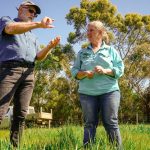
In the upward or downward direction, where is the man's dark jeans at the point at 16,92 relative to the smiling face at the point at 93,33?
downward

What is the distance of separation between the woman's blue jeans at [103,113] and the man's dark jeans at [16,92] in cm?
66

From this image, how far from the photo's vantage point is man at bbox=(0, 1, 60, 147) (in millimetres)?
4555

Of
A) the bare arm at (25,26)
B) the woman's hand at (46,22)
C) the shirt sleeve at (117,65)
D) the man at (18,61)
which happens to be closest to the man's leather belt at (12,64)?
the man at (18,61)

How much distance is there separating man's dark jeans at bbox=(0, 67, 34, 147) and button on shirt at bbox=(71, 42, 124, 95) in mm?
559

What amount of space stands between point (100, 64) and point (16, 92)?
3.35ft

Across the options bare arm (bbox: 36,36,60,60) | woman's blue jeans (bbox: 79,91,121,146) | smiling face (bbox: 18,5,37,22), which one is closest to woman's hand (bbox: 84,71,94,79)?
woman's blue jeans (bbox: 79,91,121,146)

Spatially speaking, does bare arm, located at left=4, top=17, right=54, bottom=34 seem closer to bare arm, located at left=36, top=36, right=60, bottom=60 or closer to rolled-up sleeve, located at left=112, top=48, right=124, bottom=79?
bare arm, located at left=36, top=36, right=60, bottom=60

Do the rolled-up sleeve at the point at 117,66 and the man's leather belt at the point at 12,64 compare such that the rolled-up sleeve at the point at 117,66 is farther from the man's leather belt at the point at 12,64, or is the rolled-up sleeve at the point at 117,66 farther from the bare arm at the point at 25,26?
the man's leather belt at the point at 12,64

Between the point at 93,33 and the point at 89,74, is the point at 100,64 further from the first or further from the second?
the point at 93,33

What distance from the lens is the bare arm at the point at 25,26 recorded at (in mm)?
4156

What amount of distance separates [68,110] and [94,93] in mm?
25511

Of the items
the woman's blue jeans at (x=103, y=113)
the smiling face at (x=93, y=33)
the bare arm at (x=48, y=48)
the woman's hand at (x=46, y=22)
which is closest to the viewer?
the woman's hand at (x=46, y=22)

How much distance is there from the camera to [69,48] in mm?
31656

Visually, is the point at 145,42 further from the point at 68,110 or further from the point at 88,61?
the point at 88,61
